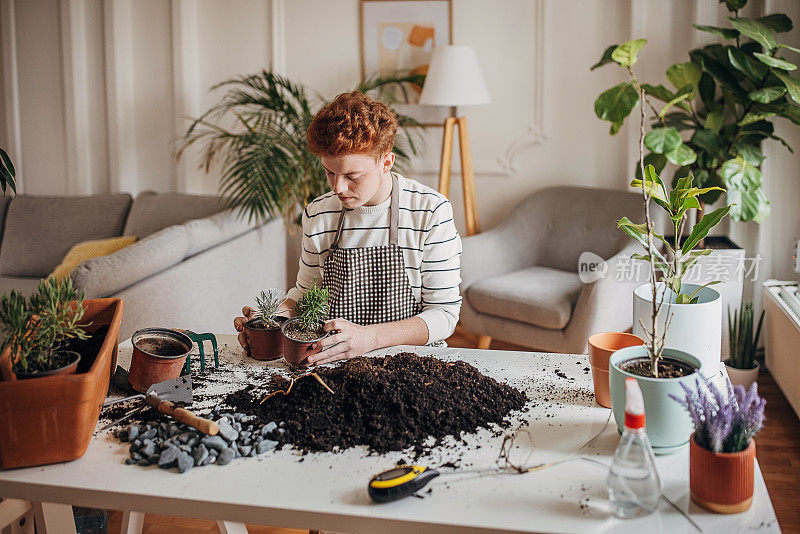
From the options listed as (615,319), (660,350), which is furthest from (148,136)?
(660,350)

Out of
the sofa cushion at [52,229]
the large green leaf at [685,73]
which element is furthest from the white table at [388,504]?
the sofa cushion at [52,229]

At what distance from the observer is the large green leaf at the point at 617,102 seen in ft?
11.0

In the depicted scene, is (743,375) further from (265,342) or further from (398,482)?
(398,482)

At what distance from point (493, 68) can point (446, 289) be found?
2500 millimetres

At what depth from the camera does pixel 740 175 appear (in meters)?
3.20

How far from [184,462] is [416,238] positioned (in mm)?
1038

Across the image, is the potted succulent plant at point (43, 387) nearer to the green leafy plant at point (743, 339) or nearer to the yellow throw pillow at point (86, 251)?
the yellow throw pillow at point (86, 251)

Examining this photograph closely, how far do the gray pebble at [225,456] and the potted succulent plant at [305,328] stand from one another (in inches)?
15.5

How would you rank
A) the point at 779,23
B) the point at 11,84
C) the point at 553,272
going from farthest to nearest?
1. the point at 11,84
2. the point at 553,272
3. the point at 779,23

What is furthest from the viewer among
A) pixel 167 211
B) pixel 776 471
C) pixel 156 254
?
pixel 167 211

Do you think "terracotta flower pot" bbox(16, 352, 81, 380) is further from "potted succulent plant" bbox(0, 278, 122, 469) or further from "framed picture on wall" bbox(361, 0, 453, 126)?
"framed picture on wall" bbox(361, 0, 453, 126)

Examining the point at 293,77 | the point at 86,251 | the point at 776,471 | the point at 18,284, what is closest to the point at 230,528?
the point at 776,471

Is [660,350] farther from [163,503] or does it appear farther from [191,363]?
[191,363]

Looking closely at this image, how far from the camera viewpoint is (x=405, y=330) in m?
1.91
